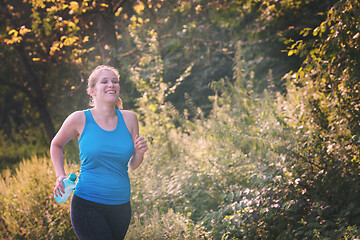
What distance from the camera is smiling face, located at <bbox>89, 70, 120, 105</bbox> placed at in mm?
3516

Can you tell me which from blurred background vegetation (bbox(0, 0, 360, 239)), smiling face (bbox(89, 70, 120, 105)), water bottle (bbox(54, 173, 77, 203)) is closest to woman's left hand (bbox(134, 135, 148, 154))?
smiling face (bbox(89, 70, 120, 105))

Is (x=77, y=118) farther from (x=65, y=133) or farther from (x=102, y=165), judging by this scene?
(x=102, y=165)

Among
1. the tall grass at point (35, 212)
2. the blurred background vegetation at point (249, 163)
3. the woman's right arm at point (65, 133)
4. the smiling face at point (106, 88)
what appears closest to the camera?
the woman's right arm at point (65, 133)

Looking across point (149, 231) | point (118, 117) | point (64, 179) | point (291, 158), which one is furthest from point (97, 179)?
point (291, 158)

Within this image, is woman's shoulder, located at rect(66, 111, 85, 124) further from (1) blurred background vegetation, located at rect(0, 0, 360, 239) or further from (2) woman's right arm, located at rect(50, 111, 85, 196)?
(1) blurred background vegetation, located at rect(0, 0, 360, 239)

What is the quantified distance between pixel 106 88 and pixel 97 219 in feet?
3.39

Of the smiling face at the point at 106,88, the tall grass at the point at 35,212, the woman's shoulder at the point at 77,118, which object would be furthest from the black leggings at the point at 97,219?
the tall grass at the point at 35,212

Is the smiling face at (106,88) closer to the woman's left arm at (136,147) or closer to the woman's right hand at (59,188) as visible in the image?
the woman's left arm at (136,147)

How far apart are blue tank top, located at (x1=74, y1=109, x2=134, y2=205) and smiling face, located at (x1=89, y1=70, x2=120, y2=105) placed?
0.21 metres

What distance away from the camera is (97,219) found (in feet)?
10.6

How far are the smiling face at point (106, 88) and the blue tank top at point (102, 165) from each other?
0.21 metres

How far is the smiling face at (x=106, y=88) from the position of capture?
352 cm

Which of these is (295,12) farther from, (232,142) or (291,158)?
(291,158)

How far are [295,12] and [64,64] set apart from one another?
22.2ft
